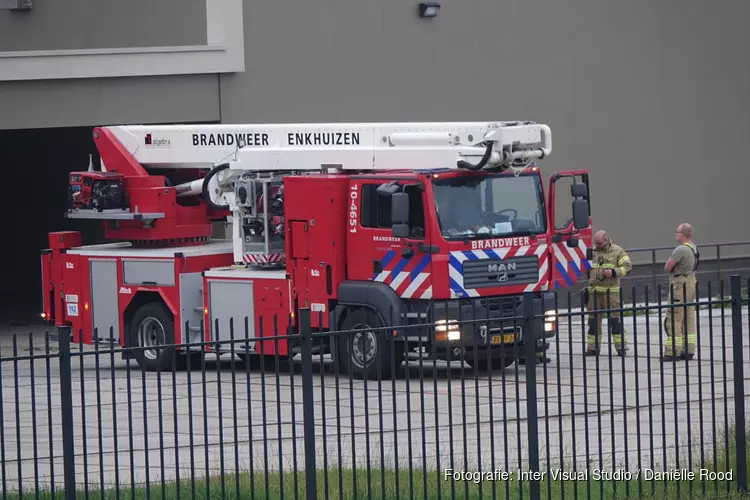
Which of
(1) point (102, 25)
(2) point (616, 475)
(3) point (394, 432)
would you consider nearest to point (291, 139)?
(1) point (102, 25)

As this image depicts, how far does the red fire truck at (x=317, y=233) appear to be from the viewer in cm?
1599

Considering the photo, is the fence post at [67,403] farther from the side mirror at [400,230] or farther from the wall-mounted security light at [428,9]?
the wall-mounted security light at [428,9]

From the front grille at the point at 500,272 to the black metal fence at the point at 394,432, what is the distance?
967 mm

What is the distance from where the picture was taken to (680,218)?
1126 inches

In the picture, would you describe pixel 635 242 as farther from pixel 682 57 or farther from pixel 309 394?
Answer: pixel 309 394

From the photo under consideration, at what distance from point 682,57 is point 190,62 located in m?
11.1

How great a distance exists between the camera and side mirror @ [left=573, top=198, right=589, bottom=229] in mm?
16875

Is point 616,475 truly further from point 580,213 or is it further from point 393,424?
point 580,213

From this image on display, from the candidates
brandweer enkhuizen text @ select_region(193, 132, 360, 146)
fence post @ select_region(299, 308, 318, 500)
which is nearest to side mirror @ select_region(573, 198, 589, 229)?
brandweer enkhuizen text @ select_region(193, 132, 360, 146)

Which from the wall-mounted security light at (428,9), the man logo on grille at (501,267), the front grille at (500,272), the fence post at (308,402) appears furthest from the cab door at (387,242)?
the wall-mounted security light at (428,9)

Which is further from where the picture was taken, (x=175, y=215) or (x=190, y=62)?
(x=190, y=62)

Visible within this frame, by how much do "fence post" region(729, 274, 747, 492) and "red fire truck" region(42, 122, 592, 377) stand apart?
15.8 ft

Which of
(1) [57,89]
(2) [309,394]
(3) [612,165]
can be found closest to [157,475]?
(2) [309,394]

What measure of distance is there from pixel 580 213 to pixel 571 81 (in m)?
10.8
